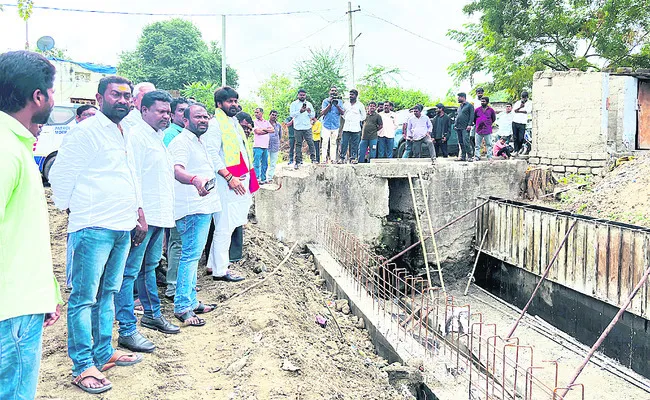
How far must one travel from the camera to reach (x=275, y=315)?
4.52m

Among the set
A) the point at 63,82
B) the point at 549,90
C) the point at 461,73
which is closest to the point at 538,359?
the point at 549,90

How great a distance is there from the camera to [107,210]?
10.2ft

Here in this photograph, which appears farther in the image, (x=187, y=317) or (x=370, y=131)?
(x=370, y=131)

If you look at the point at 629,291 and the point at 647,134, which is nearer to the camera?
the point at 629,291

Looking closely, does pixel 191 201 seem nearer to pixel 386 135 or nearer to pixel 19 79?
pixel 19 79

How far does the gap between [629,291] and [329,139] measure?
554 cm

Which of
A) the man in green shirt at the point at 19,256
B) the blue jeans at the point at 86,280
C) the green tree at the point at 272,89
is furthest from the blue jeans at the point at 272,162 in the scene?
the green tree at the point at 272,89

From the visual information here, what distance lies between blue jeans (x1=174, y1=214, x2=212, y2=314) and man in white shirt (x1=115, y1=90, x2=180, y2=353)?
34cm

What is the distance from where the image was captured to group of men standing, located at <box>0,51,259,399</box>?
6.37ft

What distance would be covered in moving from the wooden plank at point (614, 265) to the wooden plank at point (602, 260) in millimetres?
55

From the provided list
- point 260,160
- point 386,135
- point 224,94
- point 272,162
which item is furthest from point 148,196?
point 386,135

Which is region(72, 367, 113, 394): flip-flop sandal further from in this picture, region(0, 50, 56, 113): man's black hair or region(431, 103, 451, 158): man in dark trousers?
region(431, 103, 451, 158): man in dark trousers

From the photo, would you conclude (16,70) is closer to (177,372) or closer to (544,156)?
(177,372)

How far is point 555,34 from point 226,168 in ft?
48.2
